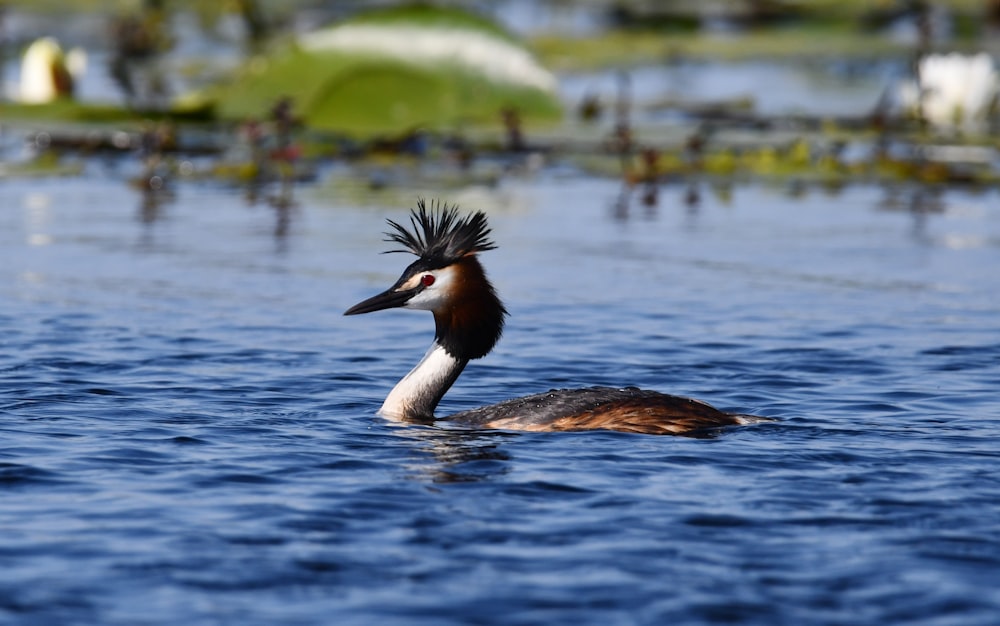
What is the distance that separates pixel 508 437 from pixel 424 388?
2.37 feet

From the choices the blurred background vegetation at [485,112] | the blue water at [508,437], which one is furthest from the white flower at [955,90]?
the blue water at [508,437]

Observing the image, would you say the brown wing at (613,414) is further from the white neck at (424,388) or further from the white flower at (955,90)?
the white flower at (955,90)

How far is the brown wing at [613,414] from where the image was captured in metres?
8.48

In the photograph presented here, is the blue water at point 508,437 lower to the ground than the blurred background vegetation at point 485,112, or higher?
lower

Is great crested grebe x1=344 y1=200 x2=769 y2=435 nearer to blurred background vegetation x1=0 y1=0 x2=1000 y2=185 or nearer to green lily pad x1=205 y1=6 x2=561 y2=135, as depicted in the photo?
blurred background vegetation x1=0 y1=0 x2=1000 y2=185

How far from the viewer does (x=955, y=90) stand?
20453 mm

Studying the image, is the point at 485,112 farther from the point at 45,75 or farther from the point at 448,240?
the point at 448,240

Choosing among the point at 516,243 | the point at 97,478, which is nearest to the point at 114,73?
the point at 516,243

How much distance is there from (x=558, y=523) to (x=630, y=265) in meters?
7.61

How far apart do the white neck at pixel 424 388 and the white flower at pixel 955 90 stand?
1253 centimetres

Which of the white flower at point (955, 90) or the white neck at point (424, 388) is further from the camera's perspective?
the white flower at point (955, 90)

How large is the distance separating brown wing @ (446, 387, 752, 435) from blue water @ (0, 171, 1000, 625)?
0.48 ft

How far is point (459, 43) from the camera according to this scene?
19625mm

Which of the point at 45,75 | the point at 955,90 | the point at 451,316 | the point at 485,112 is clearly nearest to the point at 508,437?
the point at 451,316
